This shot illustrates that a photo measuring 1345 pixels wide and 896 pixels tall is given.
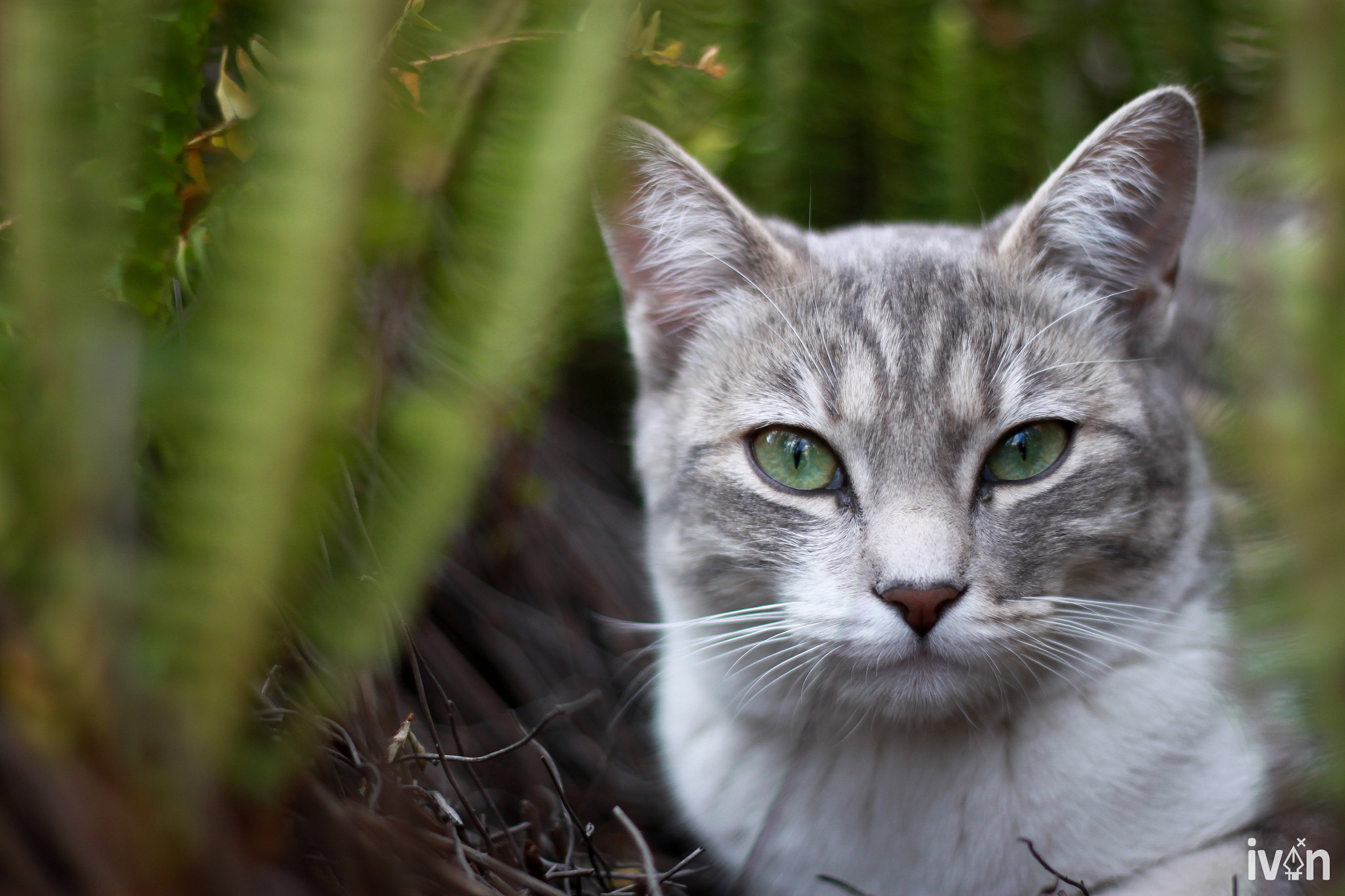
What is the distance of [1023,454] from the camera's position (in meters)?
1.65

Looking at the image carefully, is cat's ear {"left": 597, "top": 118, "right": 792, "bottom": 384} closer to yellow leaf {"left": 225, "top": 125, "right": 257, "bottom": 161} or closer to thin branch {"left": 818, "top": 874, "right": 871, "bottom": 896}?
yellow leaf {"left": 225, "top": 125, "right": 257, "bottom": 161}

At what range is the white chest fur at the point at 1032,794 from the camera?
5.18 ft

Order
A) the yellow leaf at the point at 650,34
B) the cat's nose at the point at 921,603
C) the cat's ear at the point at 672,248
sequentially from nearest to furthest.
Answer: the yellow leaf at the point at 650,34 < the cat's nose at the point at 921,603 < the cat's ear at the point at 672,248

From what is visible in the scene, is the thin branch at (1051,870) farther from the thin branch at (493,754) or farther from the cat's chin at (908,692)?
the thin branch at (493,754)

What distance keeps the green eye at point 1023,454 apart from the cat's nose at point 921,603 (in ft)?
1.02

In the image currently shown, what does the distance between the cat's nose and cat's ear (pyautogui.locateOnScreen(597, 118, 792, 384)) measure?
0.72 metres

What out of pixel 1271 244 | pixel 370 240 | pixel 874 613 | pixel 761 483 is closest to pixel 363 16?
pixel 370 240

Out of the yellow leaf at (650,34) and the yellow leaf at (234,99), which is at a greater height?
the yellow leaf at (234,99)

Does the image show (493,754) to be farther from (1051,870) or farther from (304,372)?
(304,372)

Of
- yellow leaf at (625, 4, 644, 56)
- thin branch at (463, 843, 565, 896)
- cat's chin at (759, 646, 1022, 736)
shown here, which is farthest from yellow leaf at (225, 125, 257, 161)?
cat's chin at (759, 646, 1022, 736)

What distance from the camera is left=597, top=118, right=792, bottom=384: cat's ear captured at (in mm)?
1810

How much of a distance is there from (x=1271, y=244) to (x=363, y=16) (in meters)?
0.61

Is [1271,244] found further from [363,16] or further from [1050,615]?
[1050,615]

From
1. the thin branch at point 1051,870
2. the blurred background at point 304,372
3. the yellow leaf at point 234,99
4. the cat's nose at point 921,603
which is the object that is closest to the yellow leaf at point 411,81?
the blurred background at point 304,372
